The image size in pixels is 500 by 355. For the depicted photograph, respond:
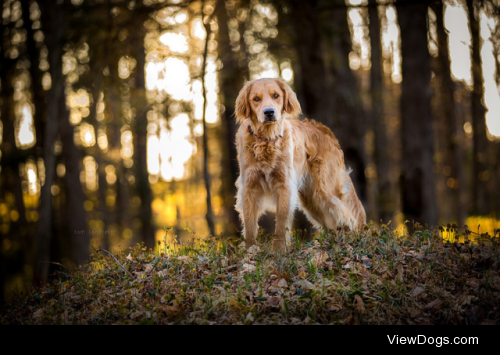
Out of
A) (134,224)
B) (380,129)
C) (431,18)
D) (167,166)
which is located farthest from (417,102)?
(134,224)

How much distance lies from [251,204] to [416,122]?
14.6 ft

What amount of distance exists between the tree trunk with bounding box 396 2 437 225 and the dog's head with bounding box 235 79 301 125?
3544mm

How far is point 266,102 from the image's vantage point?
15.3ft

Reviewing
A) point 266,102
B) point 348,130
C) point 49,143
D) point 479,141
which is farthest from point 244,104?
point 479,141

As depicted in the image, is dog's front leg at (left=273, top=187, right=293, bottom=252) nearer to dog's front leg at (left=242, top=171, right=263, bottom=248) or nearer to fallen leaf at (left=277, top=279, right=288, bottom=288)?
dog's front leg at (left=242, top=171, right=263, bottom=248)

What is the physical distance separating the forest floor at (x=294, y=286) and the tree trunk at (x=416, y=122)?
2.78m

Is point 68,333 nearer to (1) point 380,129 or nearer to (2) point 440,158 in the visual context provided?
(1) point 380,129

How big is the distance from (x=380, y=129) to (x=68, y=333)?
12.1 metres

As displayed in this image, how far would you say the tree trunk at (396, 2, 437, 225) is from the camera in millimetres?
7305

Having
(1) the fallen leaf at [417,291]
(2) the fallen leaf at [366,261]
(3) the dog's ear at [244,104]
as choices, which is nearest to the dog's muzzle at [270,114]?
(3) the dog's ear at [244,104]

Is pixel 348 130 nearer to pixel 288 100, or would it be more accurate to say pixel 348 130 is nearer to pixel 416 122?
pixel 416 122

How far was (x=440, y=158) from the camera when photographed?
18.9 metres

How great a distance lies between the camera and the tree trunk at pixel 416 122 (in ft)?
24.0

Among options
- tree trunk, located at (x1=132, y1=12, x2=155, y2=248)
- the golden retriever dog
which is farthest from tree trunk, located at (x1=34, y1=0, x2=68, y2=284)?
the golden retriever dog
